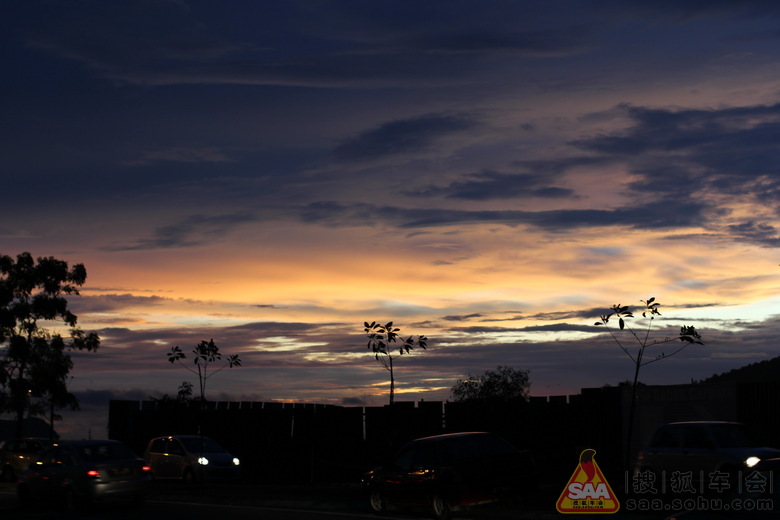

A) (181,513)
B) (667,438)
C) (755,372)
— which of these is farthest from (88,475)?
(755,372)

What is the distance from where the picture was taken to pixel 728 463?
56.8 ft

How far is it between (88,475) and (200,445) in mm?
9363

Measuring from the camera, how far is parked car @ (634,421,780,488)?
17.3m

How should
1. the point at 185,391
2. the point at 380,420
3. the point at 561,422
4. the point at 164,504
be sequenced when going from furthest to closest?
the point at 185,391, the point at 380,420, the point at 561,422, the point at 164,504

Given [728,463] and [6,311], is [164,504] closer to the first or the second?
[728,463]

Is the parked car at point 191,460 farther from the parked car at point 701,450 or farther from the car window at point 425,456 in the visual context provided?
the parked car at point 701,450

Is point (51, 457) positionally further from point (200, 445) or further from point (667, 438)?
point (667, 438)

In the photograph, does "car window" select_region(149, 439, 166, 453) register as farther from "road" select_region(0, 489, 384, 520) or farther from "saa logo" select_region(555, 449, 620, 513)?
"saa logo" select_region(555, 449, 620, 513)

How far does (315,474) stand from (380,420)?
3.77m

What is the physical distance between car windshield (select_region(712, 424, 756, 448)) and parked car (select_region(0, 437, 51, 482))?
2324cm

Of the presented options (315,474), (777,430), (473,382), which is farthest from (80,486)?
(473,382)

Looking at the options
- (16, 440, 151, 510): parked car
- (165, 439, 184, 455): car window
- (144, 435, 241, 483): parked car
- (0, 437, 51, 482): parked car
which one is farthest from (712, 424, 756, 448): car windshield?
(0, 437, 51, 482): parked car

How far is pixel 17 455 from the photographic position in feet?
106

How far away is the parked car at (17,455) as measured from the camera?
31969 mm
